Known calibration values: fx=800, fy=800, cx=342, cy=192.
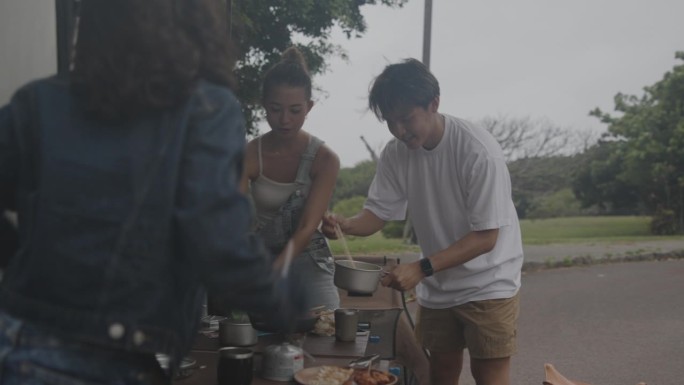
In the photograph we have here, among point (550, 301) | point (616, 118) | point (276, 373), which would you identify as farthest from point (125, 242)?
point (616, 118)

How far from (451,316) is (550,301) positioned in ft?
19.1

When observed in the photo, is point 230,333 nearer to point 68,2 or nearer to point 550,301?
point 68,2

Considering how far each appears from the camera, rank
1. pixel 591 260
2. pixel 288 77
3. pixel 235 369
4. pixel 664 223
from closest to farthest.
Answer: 1. pixel 235 369
2. pixel 288 77
3. pixel 591 260
4. pixel 664 223

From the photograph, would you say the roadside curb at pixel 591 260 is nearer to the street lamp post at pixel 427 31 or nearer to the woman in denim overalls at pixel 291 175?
the street lamp post at pixel 427 31

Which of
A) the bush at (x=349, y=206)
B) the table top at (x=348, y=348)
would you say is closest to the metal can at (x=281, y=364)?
the table top at (x=348, y=348)

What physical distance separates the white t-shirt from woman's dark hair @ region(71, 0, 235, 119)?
6.00 ft

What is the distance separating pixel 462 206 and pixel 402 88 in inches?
20.9

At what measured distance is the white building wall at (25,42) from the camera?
2.98 metres

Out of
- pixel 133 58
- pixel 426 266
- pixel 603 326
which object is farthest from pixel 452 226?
pixel 603 326

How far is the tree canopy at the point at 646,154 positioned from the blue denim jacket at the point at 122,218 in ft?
67.7

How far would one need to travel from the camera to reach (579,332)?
726 cm

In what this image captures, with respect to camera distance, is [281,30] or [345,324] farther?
[281,30]

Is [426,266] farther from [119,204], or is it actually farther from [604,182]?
[604,182]

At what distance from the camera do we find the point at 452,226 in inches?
123
